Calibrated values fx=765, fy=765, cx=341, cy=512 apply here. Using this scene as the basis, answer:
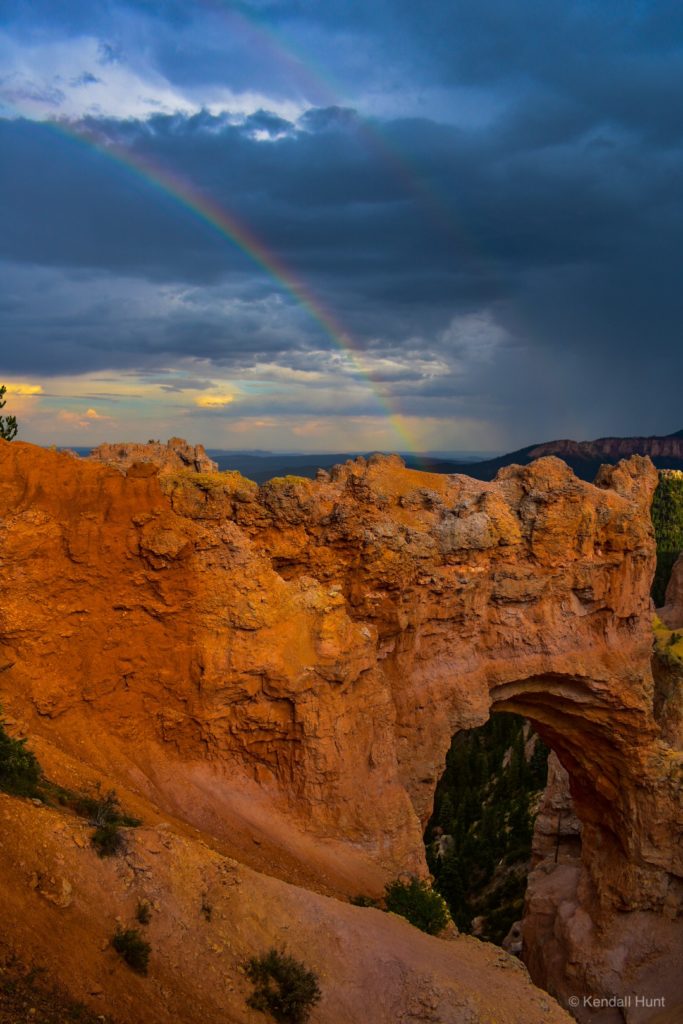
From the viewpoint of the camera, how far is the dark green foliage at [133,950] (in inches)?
330

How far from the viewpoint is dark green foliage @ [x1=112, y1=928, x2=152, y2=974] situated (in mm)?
8391

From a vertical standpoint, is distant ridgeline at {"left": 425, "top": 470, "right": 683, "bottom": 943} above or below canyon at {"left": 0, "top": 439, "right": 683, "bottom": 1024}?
below

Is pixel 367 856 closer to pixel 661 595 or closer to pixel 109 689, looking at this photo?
pixel 109 689

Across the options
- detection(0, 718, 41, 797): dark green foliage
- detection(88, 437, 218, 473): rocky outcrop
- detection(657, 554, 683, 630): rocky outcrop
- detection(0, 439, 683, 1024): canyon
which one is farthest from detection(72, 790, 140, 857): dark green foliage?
detection(657, 554, 683, 630): rocky outcrop

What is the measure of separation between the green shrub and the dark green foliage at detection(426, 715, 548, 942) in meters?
21.6

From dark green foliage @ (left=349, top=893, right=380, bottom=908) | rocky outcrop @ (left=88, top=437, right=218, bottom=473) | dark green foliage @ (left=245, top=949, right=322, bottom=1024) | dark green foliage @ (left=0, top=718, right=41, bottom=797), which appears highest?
rocky outcrop @ (left=88, top=437, right=218, bottom=473)

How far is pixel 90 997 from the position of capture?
739 cm

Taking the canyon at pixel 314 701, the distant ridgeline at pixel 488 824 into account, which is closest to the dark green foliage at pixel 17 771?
the canyon at pixel 314 701

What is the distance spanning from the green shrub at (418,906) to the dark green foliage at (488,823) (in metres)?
21.6

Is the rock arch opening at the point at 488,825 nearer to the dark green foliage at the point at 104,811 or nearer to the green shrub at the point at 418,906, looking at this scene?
the green shrub at the point at 418,906

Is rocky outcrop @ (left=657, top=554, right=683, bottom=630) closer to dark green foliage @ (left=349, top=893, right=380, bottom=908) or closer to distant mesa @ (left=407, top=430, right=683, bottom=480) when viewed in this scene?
dark green foliage @ (left=349, top=893, right=380, bottom=908)

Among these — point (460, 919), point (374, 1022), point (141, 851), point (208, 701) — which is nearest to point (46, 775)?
→ point (141, 851)

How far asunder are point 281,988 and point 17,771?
14.6ft

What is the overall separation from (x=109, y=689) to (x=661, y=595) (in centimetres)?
5885
